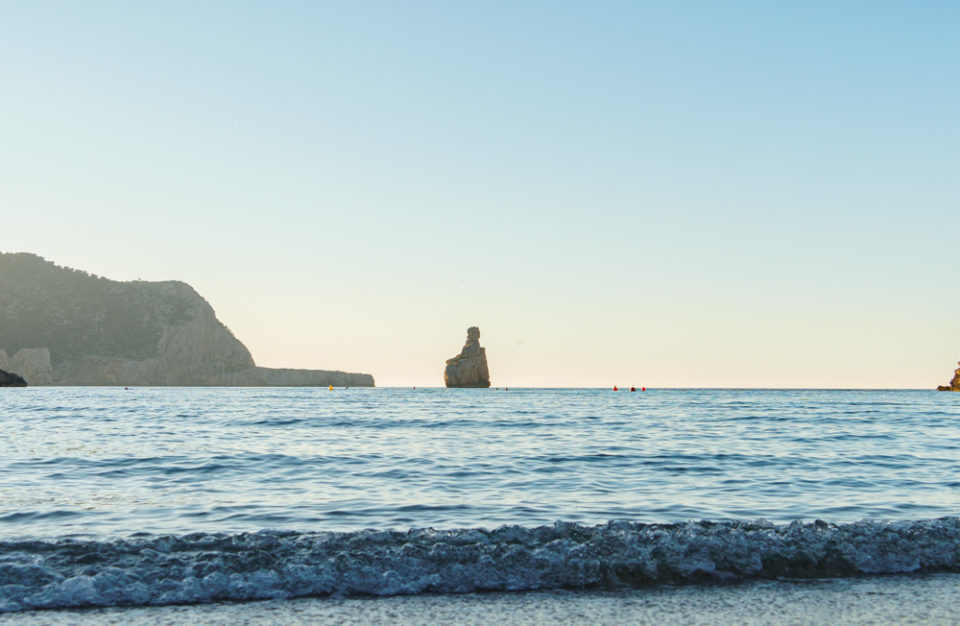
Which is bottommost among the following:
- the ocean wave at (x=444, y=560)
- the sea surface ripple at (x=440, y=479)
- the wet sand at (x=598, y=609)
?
the sea surface ripple at (x=440, y=479)

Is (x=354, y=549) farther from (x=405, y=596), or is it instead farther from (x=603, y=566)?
(x=603, y=566)

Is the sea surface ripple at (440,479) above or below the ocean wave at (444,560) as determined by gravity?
below

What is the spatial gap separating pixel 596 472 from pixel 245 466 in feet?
24.7

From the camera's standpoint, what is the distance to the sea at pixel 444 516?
20.3ft

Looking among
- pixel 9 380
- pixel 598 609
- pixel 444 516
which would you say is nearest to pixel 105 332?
pixel 9 380

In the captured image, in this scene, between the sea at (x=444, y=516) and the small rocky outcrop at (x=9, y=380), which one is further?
the small rocky outcrop at (x=9, y=380)

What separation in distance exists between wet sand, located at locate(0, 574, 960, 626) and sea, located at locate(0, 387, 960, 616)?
205 mm

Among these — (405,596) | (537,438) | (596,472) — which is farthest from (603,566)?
(537,438)

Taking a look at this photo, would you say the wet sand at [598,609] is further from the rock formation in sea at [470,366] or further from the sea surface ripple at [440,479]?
the rock formation in sea at [470,366]

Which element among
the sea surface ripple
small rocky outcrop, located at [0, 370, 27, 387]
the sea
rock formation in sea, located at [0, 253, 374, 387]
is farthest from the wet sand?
rock formation in sea, located at [0, 253, 374, 387]

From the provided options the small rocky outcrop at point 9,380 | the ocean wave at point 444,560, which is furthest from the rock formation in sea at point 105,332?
the ocean wave at point 444,560

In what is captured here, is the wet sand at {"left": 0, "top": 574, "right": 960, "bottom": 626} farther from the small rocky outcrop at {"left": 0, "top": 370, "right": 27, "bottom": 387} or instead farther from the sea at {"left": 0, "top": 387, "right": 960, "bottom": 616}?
the small rocky outcrop at {"left": 0, "top": 370, "right": 27, "bottom": 387}

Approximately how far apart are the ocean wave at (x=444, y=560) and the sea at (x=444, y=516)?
2 centimetres

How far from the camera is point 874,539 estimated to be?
7270mm
